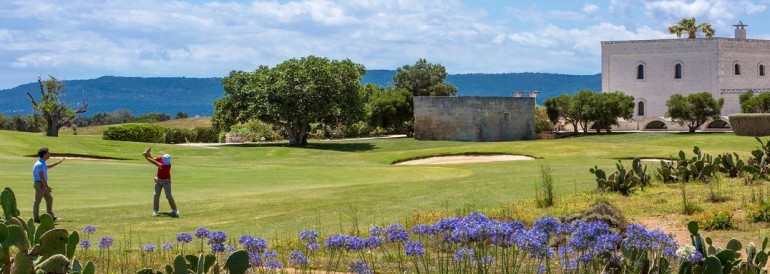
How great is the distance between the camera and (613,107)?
274ft

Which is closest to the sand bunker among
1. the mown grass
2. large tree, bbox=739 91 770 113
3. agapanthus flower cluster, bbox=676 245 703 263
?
the mown grass

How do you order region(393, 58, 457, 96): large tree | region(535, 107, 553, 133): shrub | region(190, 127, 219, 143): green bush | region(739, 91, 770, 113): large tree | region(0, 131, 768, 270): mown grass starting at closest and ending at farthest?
1. region(0, 131, 768, 270): mown grass
2. region(190, 127, 219, 143): green bush
3. region(739, 91, 770, 113): large tree
4. region(535, 107, 553, 133): shrub
5. region(393, 58, 457, 96): large tree

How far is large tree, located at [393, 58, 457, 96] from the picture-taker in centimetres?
11300

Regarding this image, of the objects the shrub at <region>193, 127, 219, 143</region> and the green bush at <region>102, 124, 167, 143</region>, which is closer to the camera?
the green bush at <region>102, 124, 167, 143</region>

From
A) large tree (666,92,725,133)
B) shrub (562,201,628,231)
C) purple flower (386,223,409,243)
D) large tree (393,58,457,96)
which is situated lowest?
shrub (562,201,628,231)

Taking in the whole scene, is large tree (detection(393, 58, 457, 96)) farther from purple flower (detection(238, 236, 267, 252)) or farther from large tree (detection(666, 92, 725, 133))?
purple flower (detection(238, 236, 267, 252))

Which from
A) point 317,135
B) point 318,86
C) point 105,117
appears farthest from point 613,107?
point 105,117

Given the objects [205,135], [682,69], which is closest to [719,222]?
[205,135]

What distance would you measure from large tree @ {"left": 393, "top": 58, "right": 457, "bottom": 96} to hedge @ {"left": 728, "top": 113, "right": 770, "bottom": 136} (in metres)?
47.6

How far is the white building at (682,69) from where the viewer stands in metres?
97.8

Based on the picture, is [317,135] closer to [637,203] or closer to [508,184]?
[508,184]

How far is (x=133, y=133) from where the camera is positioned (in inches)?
2685

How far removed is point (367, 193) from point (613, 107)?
63.2 metres

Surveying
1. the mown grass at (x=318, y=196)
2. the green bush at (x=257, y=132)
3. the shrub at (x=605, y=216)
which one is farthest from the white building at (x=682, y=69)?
the shrub at (x=605, y=216)
